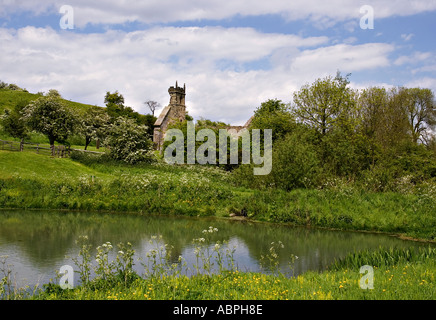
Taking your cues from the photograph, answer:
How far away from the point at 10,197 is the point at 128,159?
607 inches

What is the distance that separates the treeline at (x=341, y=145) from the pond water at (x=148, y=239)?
6.85 metres

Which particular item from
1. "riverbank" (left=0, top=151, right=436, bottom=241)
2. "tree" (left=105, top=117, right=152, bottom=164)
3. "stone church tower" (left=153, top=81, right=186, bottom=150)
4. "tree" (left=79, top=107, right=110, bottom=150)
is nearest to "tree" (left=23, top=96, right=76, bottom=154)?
"tree" (left=105, top=117, right=152, bottom=164)

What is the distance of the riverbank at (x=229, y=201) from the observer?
24.6m

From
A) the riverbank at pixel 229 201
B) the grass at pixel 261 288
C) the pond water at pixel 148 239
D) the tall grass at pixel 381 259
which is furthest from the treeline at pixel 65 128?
the grass at pixel 261 288

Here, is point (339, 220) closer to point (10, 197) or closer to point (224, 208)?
point (224, 208)

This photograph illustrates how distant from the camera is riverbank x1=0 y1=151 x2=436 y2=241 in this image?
24641 mm

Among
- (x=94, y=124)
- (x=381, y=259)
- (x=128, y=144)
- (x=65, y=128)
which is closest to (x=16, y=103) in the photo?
(x=94, y=124)

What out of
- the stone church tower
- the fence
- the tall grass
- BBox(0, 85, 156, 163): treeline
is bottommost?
the tall grass

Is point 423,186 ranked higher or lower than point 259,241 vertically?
higher

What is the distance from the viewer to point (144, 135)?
46.1m

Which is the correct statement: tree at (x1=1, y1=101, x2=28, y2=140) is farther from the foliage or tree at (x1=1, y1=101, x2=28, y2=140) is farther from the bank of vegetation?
the foliage

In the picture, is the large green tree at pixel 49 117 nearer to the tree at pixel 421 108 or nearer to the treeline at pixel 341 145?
the treeline at pixel 341 145

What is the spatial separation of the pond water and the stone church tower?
4560cm
